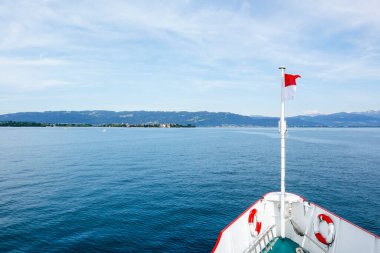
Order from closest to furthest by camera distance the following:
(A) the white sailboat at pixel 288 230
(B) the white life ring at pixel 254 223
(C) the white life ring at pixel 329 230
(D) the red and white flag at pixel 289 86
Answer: (A) the white sailboat at pixel 288 230 < (C) the white life ring at pixel 329 230 < (D) the red and white flag at pixel 289 86 < (B) the white life ring at pixel 254 223

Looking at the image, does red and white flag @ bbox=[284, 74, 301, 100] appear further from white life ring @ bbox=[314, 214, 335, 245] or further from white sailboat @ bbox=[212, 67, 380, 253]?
white life ring @ bbox=[314, 214, 335, 245]

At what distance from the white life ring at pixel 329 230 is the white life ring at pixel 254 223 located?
3407 millimetres

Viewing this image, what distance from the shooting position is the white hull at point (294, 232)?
1304cm

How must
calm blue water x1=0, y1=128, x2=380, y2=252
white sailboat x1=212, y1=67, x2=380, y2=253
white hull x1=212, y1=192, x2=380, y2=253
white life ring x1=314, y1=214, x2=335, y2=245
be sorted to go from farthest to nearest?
calm blue water x1=0, y1=128, x2=380, y2=252 → white life ring x1=314, y1=214, x2=335, y2=245 → white sailboat x1=212, y1=67, x2=380, y2=253 → white hull x1=212, y1=192, x2=380, y2=253

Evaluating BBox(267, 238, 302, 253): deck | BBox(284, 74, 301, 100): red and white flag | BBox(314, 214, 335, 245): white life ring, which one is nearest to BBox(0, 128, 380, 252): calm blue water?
BBox(267, 238, 302, 253): deck

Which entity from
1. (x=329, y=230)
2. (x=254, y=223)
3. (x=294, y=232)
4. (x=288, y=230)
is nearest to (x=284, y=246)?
(x=294, y=232)

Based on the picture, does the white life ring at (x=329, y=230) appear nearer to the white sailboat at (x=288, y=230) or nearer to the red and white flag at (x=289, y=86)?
the white sailboat at (x=288, y=230)

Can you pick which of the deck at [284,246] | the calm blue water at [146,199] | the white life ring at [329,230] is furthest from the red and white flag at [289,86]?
the calm blue water at [146,199]

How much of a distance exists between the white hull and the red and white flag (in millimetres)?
6795

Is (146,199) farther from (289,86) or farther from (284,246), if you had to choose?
(289,86)

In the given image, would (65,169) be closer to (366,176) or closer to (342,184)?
(342,184)

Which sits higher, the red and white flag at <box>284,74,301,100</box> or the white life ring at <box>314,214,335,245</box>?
the red and white flag at <box>284,74,301,100</box>

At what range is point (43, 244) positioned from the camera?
23.8 m

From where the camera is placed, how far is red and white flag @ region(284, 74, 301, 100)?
49.7ft
